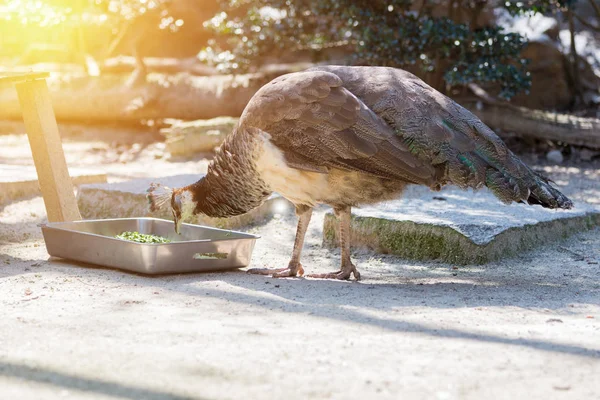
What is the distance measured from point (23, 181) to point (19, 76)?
184 centimetres

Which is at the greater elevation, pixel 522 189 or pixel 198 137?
pixel 198 137

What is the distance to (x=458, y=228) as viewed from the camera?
4.92 m

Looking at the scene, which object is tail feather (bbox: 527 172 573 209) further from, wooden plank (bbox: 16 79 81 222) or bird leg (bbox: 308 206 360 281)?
wooden plank (bbox: 16 79 81 222)

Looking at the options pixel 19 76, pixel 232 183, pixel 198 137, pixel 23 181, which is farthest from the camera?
pixel 198 137

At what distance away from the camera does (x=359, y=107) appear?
4.16 meters

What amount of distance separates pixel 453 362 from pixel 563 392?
378mm

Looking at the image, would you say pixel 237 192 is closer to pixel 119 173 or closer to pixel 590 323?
pixel 590 323

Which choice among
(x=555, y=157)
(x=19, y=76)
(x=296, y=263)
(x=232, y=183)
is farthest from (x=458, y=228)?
(x=555, y=157)

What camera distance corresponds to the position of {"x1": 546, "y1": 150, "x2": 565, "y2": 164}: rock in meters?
8.89

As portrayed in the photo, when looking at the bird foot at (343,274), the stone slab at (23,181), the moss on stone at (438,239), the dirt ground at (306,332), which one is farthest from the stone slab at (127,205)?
the bird foot at (343,274)

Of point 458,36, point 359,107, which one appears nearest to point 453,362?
point 359,107

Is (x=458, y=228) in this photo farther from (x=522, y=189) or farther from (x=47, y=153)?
(x=47, y=153)

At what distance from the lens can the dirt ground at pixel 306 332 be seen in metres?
2.48

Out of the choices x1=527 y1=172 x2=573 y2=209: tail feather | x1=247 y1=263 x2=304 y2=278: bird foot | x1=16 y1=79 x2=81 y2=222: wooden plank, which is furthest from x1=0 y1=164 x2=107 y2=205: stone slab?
x1=527 y1=172 x2=573 y2=209: tail feather
